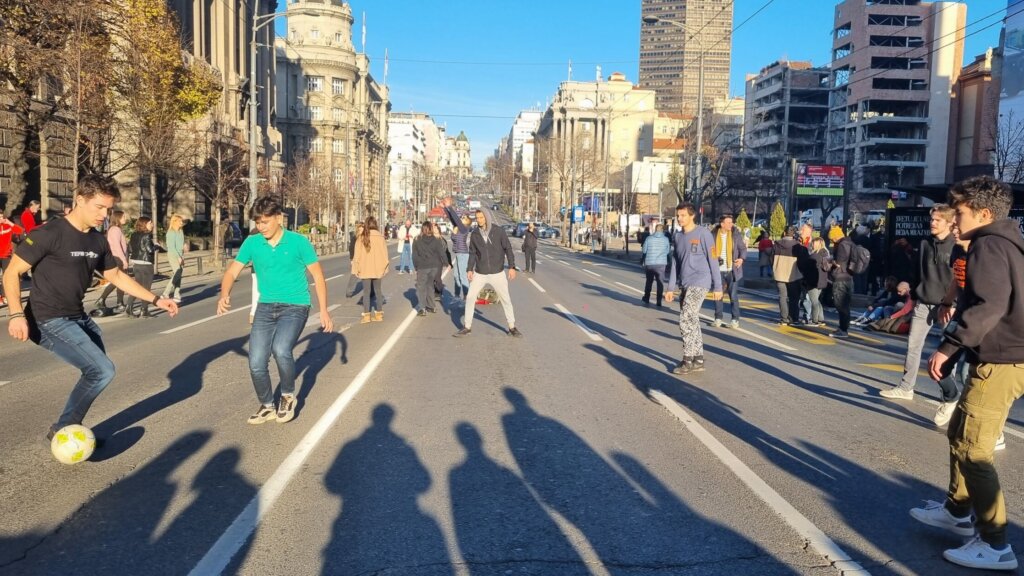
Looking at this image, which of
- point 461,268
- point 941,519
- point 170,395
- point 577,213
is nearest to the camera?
point 941,519

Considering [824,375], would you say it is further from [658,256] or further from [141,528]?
[658,256]

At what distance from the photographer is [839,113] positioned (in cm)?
9025

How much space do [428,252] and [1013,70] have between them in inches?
2206

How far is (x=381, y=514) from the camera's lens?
4656mm

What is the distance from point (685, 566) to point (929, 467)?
9.15ft

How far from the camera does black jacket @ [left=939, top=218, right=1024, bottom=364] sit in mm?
4031

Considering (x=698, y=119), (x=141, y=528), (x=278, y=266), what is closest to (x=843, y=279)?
(x=278, y=266)

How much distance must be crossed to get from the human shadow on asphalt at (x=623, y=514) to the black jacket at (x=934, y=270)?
12.1 feet

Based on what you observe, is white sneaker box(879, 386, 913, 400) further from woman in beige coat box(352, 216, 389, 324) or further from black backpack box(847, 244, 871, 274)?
woman in beige coat box(352, 216, 389, 324)

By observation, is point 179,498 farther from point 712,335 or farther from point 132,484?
point 712,335

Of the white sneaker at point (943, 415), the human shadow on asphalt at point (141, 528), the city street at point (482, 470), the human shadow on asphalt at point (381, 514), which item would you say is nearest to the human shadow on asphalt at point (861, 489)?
the city street at point (482, 470)

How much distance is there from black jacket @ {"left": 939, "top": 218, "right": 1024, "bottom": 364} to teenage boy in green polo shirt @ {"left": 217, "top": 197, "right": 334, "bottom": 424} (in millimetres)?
4519

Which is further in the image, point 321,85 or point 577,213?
point 321,85

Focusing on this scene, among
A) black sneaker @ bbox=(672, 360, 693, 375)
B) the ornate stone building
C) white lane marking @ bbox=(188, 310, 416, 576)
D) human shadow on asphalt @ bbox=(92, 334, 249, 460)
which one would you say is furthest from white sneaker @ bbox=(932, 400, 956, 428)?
Answer: the ornate stone building
